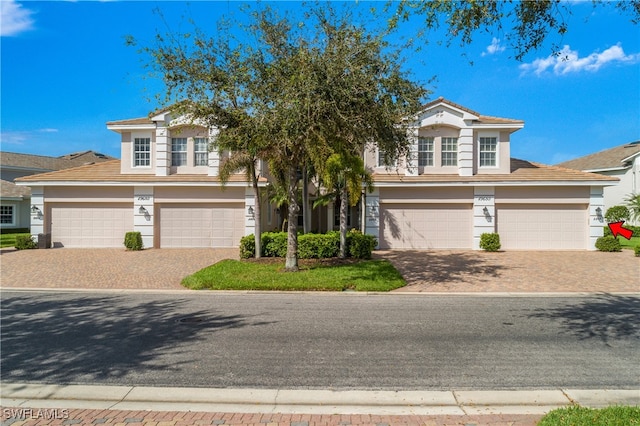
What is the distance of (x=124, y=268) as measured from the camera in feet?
50.5

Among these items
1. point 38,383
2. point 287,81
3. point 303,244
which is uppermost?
point 287,81

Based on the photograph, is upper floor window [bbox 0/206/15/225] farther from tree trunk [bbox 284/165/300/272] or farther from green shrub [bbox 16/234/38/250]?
tree trunk [bbox 284/165/300/272]

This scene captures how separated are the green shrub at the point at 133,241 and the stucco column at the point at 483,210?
16681 mm

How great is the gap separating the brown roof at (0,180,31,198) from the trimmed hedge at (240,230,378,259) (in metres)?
24.2

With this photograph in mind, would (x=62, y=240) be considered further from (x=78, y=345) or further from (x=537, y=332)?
(x=537, y=332)

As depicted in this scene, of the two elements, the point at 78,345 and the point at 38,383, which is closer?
the point at 38,383

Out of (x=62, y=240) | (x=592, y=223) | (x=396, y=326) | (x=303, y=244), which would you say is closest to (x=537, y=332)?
(x=396, y=326)

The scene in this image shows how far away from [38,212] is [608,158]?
4177 cm

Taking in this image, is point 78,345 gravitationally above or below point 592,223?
below

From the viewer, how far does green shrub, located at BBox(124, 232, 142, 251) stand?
65.6ft

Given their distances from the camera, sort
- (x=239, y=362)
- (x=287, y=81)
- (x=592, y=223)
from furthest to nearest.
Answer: (x=592, y=223) < (x=287, y=81) < (x=239, y=362)

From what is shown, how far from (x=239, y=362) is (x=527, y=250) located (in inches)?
723

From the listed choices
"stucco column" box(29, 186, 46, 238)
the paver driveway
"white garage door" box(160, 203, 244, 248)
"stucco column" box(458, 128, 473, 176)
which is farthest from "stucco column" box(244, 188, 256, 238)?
"stucco column" box(458, 128, 473, 176)

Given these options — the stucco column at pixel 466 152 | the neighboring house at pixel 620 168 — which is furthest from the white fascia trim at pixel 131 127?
the neighboring house at pixel 620 168
